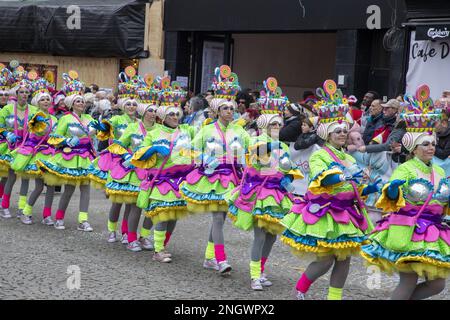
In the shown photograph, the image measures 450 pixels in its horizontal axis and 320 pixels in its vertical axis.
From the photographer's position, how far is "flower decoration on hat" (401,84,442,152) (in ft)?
21.1

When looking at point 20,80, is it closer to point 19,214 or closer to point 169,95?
point 19,214

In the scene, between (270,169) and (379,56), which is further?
(379,56)

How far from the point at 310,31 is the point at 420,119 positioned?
1088 centimetres

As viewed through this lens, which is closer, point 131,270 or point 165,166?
point 131,270

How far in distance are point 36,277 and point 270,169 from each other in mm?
2591

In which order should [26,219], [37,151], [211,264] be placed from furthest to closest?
[26,219] → [37,151] → [211,264]

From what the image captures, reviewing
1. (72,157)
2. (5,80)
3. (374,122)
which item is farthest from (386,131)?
(5,80)

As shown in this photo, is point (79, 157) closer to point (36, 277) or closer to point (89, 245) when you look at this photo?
point (89, 245)

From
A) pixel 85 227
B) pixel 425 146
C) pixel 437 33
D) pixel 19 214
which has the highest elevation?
pixel 437 33

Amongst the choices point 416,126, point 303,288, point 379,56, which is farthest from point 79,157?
point 379,56

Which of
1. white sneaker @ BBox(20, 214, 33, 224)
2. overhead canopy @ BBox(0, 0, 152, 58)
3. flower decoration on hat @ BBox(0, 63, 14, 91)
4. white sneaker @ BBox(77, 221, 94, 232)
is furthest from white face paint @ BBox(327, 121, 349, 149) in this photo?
overhead canopy @ BBox(0, 0, 152, 58)

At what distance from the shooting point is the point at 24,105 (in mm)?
11312

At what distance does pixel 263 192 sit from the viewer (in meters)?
7.57

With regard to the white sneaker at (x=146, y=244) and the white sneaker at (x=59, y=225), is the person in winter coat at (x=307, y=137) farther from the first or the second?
the white sneaker at (x=59, y=225)
